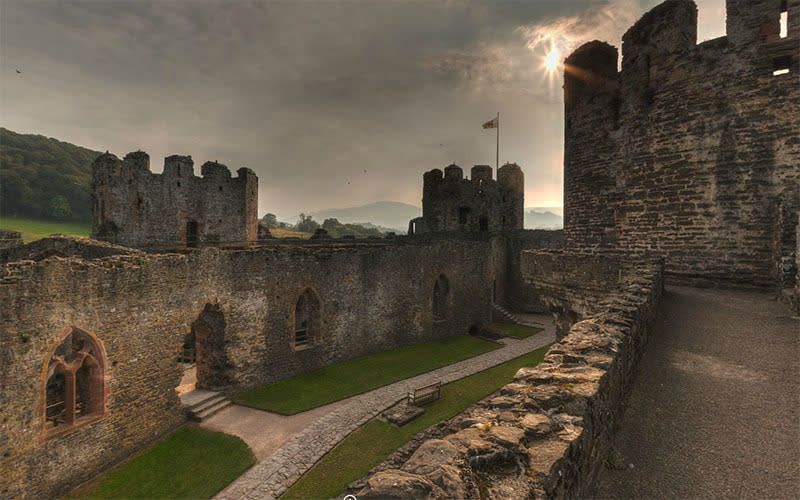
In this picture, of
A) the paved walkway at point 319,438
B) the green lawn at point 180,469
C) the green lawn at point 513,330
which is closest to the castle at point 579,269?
the green lawn at point 180,469

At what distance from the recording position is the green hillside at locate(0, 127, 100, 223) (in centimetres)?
6244

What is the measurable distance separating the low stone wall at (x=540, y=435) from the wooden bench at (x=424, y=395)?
389 inches

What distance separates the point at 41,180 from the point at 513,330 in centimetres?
8719

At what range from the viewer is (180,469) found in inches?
400

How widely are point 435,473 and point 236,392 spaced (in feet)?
47.2

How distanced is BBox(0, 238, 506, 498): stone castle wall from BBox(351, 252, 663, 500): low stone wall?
10.7 meters

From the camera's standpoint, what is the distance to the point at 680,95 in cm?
1080

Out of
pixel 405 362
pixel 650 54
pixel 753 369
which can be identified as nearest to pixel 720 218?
pixel 650 54

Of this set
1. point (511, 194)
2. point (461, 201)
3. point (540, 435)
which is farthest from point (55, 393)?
point (511, 194)

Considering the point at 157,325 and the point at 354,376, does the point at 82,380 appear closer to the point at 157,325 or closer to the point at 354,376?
the point at 157,325

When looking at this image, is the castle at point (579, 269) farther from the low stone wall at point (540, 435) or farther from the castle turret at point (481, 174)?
the castle turret at point (481, 174)

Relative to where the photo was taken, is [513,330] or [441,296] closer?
[441,296]

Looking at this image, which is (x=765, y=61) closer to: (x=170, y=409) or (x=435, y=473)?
(x=435, y=473)

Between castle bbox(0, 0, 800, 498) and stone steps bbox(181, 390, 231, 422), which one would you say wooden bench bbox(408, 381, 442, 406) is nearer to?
castle bbox(0, 0, 800, 498)
